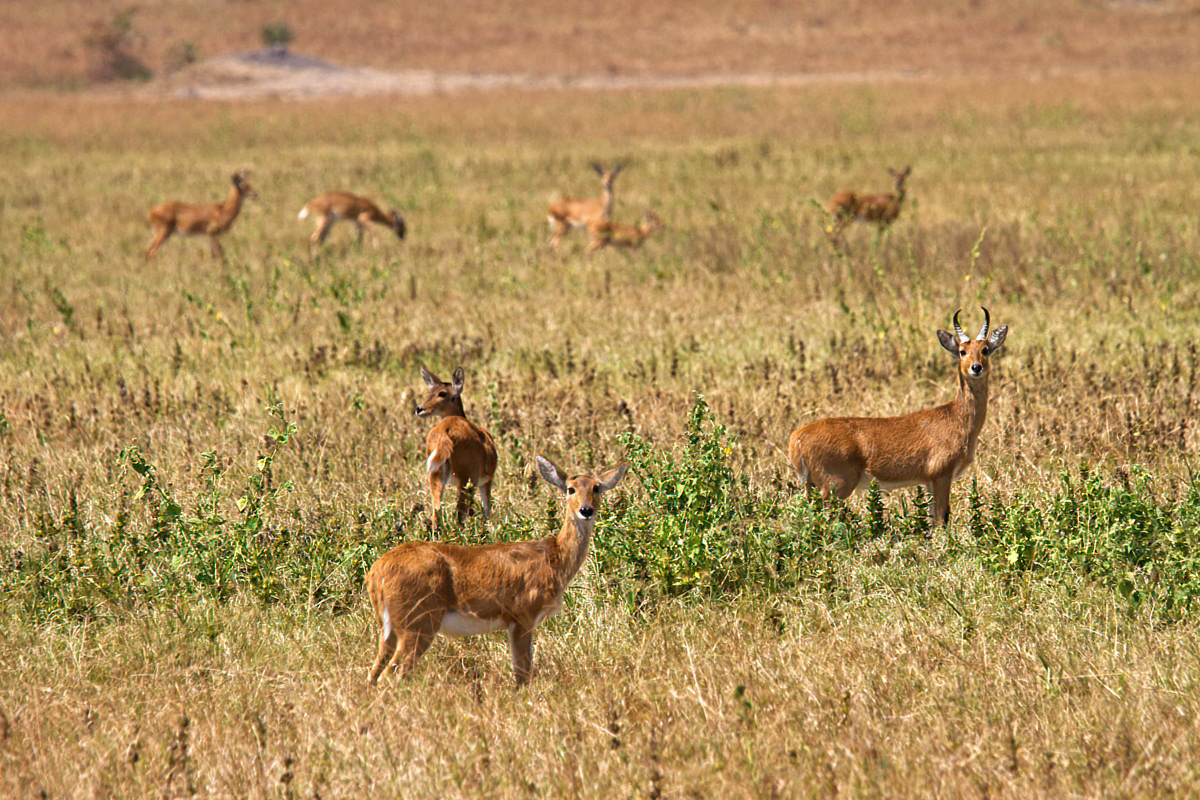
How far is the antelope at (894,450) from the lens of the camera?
19.9ft

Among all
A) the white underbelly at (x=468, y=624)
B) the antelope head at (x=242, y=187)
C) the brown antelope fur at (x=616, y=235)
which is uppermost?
the white underbelly at (x=468, y=624)

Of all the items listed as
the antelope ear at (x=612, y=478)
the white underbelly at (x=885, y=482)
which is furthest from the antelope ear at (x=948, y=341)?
the antelope ear at (x=612, y=478)

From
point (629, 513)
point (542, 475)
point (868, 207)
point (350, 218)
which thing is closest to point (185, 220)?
point (350, 218)

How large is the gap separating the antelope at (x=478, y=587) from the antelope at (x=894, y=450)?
1667 millimetres

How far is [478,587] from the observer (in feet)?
14.8

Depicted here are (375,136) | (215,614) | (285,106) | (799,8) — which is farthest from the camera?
(799,8)

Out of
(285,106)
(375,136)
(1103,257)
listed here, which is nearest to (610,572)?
(1103,257)

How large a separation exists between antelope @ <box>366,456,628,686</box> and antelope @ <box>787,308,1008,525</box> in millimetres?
1667

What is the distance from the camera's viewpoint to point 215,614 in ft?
17.2

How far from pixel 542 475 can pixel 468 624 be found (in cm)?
69

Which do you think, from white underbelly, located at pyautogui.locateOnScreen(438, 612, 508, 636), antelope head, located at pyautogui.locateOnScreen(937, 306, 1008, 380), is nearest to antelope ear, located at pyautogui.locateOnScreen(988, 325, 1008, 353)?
antelope head, located at pyautogui.locateOnScreen(937, 306, 1008, 380)

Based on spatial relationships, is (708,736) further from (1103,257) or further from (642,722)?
(1103,257)

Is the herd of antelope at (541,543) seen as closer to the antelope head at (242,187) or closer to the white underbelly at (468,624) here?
the white underbelly at (468,624)

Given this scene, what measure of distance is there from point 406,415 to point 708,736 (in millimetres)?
4512
